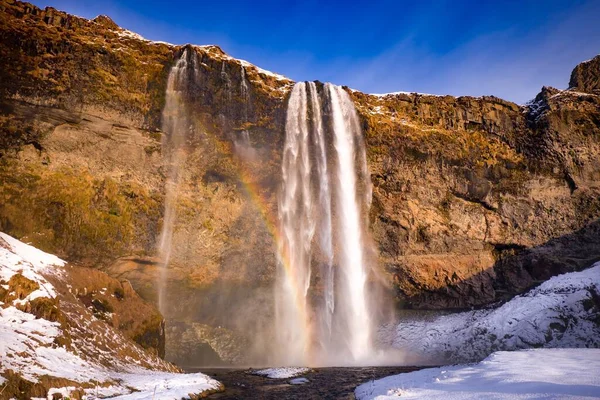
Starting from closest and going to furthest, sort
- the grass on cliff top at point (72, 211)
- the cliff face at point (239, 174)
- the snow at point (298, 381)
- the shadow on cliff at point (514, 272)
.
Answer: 1. the snow at point (298, 381)
2. the grass on cliff top at point (72, 211)
3. the cliff face at point (239, 174)
4. the shadow on cliff at point (514, 272)

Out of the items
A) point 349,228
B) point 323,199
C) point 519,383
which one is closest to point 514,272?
point 349,228

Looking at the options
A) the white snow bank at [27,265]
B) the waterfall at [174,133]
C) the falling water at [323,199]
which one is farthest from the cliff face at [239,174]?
the white snow bank at [27,265]

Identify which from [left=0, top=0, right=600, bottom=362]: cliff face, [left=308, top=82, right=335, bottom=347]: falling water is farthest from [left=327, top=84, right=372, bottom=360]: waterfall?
[left=0, top=0, right=600, bottom=362]: cliff face

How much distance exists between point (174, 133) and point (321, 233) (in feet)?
49.1

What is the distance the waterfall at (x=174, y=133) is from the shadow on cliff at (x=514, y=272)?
21083 mm

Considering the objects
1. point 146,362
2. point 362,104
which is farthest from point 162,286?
point 362,104

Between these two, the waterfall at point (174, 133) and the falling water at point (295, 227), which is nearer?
the waterfall at point (174, 133)

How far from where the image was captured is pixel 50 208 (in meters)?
26.1

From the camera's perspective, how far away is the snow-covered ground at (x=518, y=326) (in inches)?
1139

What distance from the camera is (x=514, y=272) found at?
36.9 meters

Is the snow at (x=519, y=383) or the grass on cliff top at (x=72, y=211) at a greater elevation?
the grass on cliff top at (x=72, y=211)

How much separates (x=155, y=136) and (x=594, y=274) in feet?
127

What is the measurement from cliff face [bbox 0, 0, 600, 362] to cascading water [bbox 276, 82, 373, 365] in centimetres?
145

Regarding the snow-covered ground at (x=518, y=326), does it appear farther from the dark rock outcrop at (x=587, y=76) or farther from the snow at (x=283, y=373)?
the dark rock outcrop at (x=587, y=76)
